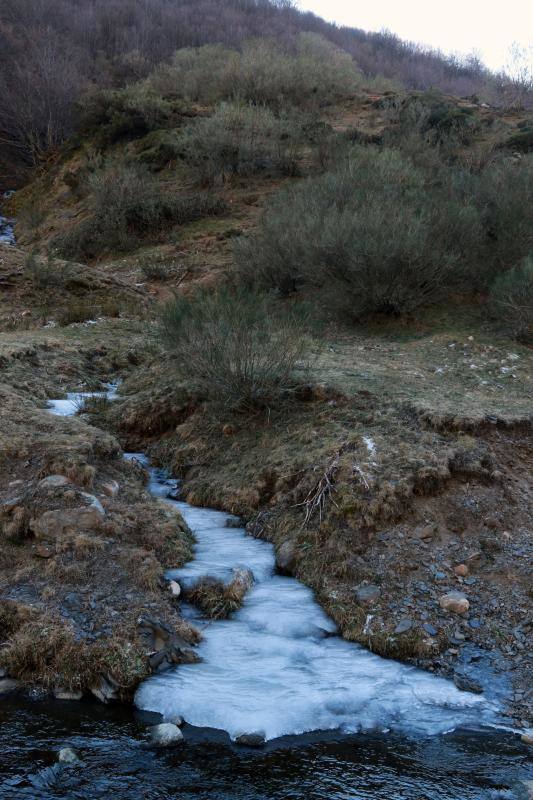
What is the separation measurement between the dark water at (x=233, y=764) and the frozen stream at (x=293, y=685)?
0.12m

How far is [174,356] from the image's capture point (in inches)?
284

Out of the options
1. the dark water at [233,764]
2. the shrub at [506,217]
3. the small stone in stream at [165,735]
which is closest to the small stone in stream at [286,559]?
the dark water at [233,764]

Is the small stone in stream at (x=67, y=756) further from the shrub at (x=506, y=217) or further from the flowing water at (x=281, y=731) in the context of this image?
the shrub at (x=506, y=217)

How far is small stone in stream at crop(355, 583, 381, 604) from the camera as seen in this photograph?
4.20 metres

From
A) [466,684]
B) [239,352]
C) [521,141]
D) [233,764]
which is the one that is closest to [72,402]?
[239,352]

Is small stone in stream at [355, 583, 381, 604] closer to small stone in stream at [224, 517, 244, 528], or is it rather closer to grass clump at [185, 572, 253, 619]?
grass clump at [185, 572, 253, 619]

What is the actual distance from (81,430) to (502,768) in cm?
408

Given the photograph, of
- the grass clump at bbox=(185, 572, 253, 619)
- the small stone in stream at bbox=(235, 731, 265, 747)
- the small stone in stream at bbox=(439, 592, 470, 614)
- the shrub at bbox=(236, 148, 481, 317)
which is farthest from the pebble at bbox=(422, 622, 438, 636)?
the shrub at bbox=(236, 148, 481, 317)

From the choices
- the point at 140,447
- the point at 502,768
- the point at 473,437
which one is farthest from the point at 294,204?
the point at 502,768

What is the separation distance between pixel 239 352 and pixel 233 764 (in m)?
3.66

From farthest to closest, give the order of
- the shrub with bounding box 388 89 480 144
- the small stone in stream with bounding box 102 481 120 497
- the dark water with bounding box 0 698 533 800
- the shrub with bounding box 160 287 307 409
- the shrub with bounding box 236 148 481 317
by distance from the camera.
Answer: the shrub with bounding box 388 89 480 144 → the shrub with bounding box 236 148 481 317 → the shrub with bounding box 160 287 307 409 → the small stone in stream with bounding box 102 481 120 497 → the dark water with bounding box 0 698 533 800

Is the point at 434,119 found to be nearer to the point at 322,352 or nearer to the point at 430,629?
the point at 322,352

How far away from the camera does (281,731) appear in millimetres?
3215

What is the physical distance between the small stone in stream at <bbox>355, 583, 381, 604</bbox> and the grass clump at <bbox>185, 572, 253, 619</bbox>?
74 centimetres
